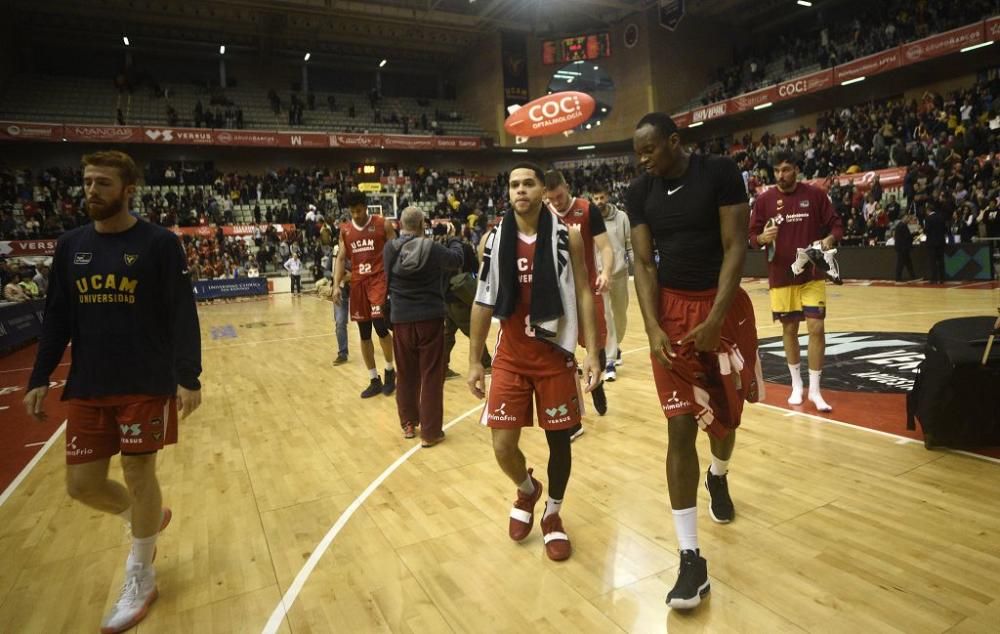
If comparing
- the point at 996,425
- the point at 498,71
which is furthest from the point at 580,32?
the point at 996,425

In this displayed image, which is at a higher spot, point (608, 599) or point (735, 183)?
point (735, 183)

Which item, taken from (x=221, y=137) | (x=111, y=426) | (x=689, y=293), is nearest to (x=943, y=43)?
(x=689, y=293)

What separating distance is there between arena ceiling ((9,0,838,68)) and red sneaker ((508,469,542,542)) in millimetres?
27909

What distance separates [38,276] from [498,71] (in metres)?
23.6

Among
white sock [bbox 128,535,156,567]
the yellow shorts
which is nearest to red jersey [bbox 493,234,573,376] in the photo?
white sock [bbox 128,535,156,567]

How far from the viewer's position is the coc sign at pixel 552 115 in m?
20.7

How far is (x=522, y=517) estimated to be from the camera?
2938mm

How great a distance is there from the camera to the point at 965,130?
55.5ft

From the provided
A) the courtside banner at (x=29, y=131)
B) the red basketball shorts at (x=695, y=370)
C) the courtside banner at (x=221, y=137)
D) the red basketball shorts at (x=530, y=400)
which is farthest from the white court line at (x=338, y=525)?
the courtside banner at (x=29, y=131)

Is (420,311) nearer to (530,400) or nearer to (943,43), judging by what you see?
(530,400)

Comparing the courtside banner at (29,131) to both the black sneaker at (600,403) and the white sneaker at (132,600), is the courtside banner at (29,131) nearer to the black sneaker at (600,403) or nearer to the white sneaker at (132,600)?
the black sneaker at (600,403)

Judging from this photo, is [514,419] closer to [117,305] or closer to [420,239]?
[117,305]

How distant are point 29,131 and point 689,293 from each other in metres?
29.1

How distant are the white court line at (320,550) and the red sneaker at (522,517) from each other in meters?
0.94
